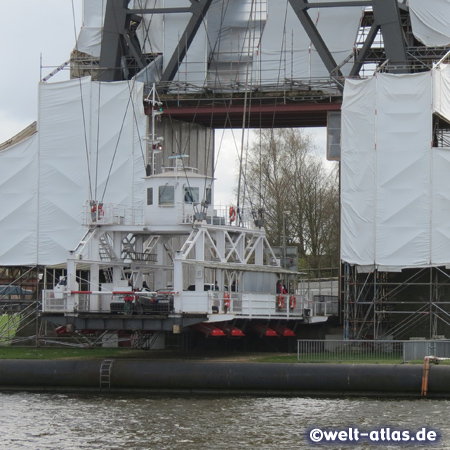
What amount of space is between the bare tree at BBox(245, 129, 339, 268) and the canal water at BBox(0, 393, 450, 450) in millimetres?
37665

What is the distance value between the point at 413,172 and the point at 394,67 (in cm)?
562

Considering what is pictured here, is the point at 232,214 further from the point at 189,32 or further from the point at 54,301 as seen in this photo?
the point at 189,32

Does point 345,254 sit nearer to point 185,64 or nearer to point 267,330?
point 267,330

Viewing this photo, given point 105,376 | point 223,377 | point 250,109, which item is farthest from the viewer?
point 250,109

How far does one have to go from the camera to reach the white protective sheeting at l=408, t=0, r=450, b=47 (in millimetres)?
54094

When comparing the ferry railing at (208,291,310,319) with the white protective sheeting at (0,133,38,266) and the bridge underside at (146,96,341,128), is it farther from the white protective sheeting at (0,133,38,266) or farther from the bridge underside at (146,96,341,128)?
the white protective sheeting at (0,133,38,266)

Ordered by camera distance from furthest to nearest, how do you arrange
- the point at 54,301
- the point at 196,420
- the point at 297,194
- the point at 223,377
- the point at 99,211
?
the point at 297,194
the point at 99,211
the point at 54,301
the point at 223,377
the point at 196,420

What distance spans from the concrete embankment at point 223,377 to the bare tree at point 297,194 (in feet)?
116

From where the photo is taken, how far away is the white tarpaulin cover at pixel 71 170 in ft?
182

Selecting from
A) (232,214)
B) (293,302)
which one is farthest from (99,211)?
(293,302)

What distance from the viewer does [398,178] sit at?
4872 centimetres

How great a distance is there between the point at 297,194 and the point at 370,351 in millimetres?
35384

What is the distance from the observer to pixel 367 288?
2019 inches

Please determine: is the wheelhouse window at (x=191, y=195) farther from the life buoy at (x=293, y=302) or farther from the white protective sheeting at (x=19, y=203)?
the white protective sheeting at (x=19, y=203)
